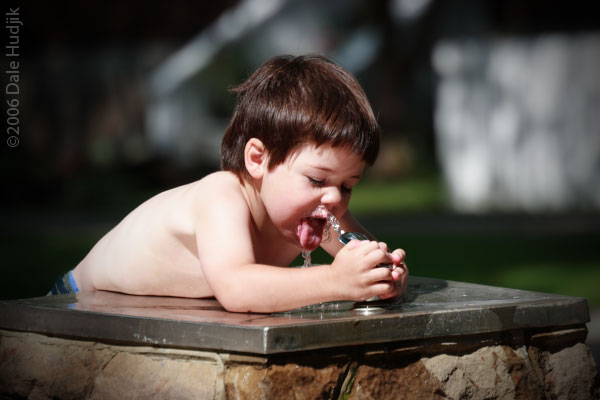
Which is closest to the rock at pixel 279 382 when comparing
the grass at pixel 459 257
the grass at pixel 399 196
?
the grass at pixel 459 257

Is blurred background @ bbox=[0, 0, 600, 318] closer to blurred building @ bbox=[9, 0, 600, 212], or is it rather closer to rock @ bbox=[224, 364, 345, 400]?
blurred building @ bbox=[9, 0, 600, 212]

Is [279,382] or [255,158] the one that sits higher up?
[255,158]

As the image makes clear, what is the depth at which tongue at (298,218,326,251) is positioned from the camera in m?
2.43

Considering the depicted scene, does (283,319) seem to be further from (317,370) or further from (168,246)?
(168,246)

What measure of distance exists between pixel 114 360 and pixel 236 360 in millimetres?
377

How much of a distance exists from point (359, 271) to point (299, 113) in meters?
0.49

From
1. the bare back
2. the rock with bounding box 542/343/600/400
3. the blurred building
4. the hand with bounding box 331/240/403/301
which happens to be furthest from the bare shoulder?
the blurred building

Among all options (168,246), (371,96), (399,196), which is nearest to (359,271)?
(168,246)

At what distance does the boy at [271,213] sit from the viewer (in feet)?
7.07

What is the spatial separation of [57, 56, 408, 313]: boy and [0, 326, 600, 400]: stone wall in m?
0.21

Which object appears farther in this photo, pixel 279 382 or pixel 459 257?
pixel 459 257

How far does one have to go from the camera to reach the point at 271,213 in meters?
2.43

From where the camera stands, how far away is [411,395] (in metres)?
2.10

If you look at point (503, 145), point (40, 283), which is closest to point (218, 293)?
point (40, 283)
